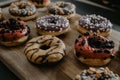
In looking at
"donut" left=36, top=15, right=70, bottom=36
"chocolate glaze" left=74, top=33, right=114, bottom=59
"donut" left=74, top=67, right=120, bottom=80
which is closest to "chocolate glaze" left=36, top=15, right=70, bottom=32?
"donut" left=36, top=15, right=70, bottom=36

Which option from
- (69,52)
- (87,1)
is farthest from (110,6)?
(69,52)

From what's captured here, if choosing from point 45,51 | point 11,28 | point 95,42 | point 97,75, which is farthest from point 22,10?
point 97,75

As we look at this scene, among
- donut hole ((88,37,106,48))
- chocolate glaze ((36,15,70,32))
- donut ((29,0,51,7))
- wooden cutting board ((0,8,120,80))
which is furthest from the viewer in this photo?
donut ((29,0,51,7))

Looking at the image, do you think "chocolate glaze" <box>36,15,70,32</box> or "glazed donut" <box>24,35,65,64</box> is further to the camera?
"chocolate glaze" <box>36,15,70,32</box>

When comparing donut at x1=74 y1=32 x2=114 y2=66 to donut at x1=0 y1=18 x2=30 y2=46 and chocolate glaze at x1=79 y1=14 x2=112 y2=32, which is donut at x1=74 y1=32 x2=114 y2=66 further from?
donut at x1=0 y1=18 x2=30 y2=46

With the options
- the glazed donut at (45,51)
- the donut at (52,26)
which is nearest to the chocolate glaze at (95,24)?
the donut at (52,26)

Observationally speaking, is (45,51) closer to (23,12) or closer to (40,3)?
(23,12)

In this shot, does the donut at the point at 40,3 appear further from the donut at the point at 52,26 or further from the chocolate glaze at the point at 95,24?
the chocolate glaze at the point at 95,24
